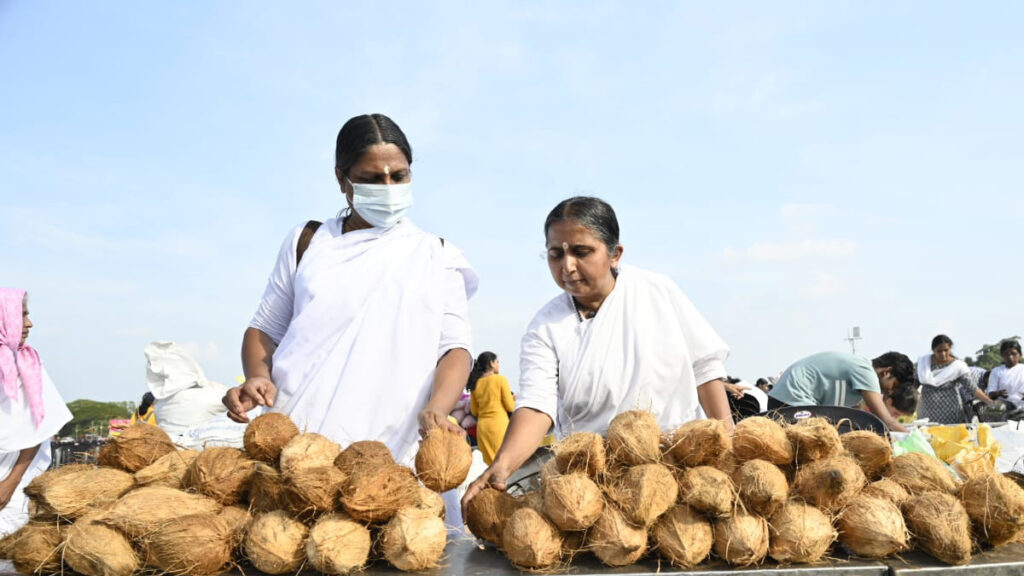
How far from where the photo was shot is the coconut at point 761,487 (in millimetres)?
1818

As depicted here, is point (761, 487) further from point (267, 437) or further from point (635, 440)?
point (267, 437)

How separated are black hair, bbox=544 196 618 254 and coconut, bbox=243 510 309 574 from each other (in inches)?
53.9

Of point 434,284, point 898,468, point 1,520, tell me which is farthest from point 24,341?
point 898,468

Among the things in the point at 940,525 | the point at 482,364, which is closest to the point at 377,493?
the point at 940,525

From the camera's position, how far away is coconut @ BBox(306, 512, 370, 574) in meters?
1.73

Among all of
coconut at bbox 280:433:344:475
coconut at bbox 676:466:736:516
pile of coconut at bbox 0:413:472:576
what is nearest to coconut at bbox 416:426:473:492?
pile of coconut at bbox 0:413:472:576

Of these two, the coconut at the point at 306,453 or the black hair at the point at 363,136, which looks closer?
the coconut at the point at 306,453

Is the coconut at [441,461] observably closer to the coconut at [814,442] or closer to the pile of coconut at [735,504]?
the pile of coconut at [735,504]

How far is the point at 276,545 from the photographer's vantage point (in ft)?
5.82

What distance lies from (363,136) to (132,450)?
136 centimetres

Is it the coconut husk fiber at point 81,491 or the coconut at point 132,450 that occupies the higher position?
the coconut at point 132,450

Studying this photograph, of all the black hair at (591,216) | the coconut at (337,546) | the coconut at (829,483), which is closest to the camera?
the coconut at (337,546)

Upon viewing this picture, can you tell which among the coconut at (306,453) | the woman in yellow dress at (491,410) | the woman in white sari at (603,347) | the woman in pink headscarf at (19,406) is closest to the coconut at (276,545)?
the coconut at (306,453)

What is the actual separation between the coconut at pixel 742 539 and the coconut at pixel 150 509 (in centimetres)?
128
